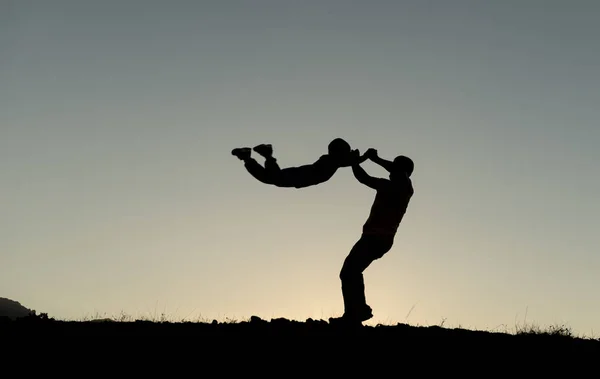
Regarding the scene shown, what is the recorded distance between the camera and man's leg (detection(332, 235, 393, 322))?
1240 cm

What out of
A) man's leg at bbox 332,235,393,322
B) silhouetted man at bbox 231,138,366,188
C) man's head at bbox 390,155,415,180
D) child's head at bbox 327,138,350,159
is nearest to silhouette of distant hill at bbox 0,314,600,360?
man's leg at bbox 332,235,393,322

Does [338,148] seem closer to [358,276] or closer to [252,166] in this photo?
[252,166]

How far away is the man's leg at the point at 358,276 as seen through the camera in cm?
1240

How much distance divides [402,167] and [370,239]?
4.73ft

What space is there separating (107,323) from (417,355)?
5.35 m

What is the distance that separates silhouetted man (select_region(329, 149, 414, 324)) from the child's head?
30 cm

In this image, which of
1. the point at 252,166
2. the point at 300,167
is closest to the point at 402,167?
the point at 300,167

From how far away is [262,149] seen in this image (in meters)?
12.4

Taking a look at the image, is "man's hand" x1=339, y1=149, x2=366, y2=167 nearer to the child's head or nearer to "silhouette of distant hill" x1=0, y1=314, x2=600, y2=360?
the child's head

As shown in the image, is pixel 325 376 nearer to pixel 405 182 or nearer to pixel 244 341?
pixel 244 341

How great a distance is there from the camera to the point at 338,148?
1270cm

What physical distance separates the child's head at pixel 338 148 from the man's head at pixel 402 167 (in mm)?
884

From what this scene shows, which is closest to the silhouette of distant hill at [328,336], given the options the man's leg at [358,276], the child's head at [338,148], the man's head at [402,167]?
the man's leg at [358,276]

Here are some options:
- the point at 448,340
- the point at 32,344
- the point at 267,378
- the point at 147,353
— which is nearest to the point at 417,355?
the point at 448,340
